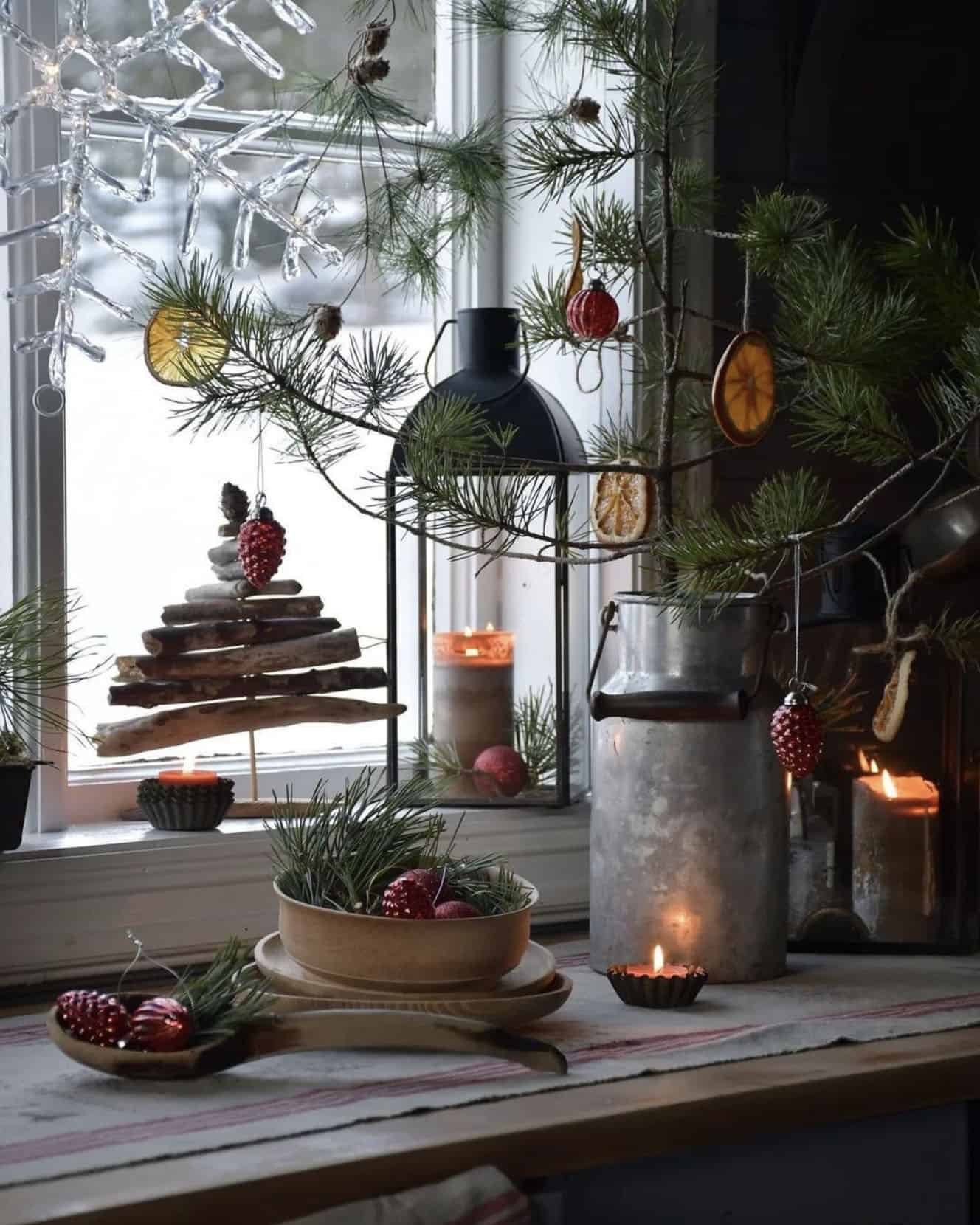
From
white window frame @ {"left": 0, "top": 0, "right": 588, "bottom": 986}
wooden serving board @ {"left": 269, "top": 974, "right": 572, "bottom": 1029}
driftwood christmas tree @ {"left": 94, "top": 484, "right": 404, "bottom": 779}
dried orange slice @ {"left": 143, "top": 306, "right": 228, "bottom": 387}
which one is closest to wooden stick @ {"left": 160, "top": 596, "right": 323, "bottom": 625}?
driftwood christmas tree @ {"left": 94, "top": 484, "right": 404, "bottom": 779}

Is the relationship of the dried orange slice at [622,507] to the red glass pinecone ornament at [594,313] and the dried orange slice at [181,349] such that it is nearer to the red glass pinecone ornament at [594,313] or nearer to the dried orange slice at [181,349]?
the red glass pinecone ornament at [594,313]

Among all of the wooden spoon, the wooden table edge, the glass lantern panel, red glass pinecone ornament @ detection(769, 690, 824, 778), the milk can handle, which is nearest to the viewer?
the wooden table edge

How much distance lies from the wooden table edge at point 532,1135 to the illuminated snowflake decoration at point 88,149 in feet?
2.47

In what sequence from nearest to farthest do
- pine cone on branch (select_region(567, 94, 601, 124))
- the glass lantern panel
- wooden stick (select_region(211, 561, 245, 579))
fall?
pine cone on branch (select_region(567, 94, 601, 124)), wooden stick (select_region(211, 561, 245, 579)), the glass lantern panel

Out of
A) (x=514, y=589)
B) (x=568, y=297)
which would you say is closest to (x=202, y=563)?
(x=514, y=589)

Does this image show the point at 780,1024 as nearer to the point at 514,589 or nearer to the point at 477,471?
the point at 477,471

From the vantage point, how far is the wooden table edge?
3.00 ft

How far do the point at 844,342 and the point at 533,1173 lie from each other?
75cm

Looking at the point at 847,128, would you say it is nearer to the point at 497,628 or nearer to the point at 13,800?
the point at 497,628

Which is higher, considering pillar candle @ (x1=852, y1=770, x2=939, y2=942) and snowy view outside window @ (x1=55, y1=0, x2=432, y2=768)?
snowy view outside window @ (x1=55, y1=0, x2=432, y2=768)

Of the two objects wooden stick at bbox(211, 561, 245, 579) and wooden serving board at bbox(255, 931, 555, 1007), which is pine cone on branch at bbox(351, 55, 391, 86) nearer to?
wooden stick at bbox(211, 561, 245, 579)

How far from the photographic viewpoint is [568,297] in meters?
1.41

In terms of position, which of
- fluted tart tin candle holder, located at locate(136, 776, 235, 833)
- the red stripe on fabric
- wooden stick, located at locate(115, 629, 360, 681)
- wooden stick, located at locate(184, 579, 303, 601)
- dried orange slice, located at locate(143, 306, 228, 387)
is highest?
dried orange slice, located at locate(143, 306, 228, 387)

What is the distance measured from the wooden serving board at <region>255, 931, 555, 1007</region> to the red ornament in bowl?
362 millimetres
